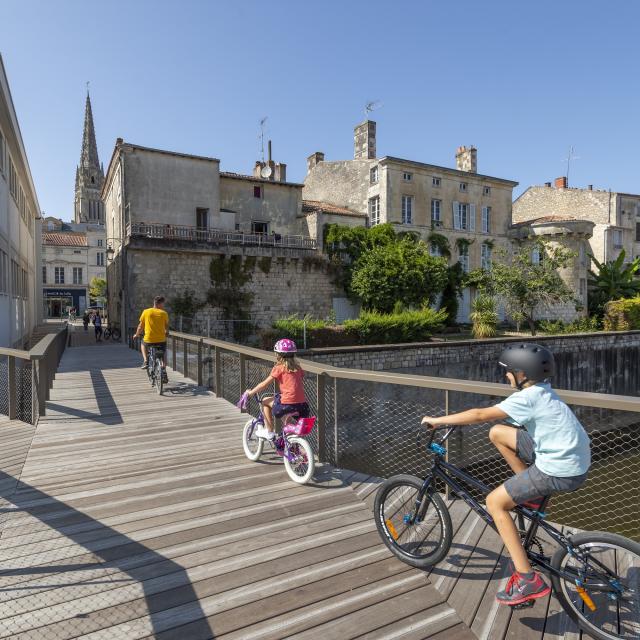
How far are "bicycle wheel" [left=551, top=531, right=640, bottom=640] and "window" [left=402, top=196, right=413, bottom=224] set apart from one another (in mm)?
28665

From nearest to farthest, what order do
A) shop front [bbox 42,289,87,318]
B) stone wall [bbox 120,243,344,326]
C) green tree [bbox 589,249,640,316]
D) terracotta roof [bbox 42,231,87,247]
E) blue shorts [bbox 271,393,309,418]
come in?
blue shorts [bbox 271,393,309,418], stone wall [bbox 120,243,344,326], green tree [bbox 589,249,640,316], shop front [bbox 42,289,87,318], terracotta roof [bbox 42,231,87,247]

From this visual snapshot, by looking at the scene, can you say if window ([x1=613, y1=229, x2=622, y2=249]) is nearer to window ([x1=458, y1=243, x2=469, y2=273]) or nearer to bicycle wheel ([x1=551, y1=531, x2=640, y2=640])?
window ([x1=458, y1=243, x2=469, y2=273])

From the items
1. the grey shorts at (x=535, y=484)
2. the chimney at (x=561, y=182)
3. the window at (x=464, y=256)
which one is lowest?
the grey shorts at (x=535, y=484)

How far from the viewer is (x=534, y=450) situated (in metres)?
2.71

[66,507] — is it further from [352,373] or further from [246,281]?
[246,281]

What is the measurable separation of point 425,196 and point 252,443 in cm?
2814

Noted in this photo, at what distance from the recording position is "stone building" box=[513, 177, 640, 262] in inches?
1534

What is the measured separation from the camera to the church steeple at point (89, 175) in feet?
260

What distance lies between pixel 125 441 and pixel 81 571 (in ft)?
9.81

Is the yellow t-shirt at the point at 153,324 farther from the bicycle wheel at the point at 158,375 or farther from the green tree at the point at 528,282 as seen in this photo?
the green tree at the point at 528,282

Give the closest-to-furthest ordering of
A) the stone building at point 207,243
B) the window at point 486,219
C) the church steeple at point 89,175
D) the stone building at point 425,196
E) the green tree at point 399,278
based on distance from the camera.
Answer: the stone building at point 207,243 → the green tree at point 399,278 → the stone building at point 425,196 → the window at point 486,219 → the church steeple at point 89,175

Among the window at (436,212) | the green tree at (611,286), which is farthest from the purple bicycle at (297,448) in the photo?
the green tree at (611,286)

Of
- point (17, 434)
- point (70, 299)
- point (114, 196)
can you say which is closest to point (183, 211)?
point (114, 196)

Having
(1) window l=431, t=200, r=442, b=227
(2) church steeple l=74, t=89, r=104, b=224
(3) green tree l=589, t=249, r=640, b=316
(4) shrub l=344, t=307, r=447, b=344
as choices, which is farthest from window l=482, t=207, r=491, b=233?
(2) church steeple l=74, t=89, r=104, b=224
